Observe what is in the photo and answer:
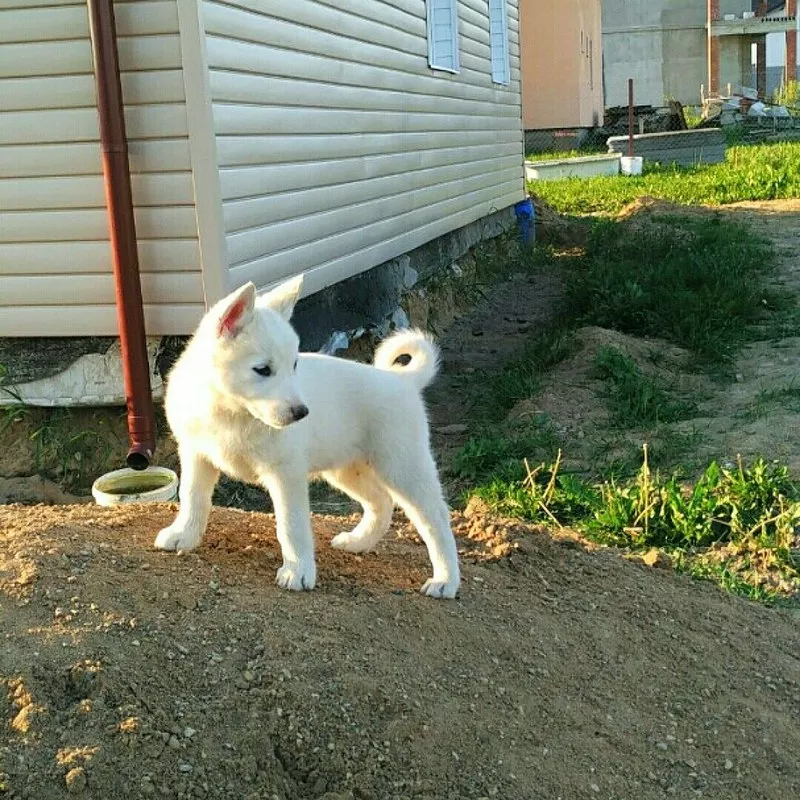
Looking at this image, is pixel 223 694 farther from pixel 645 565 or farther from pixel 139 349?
pixel 139 349

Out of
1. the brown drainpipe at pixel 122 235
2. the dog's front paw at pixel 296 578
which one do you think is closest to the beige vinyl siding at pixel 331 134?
the brown drainpipe at pixel 122 235

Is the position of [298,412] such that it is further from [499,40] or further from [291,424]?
[499,40]

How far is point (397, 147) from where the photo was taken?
9.02 meters

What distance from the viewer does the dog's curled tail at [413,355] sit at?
3963 mm

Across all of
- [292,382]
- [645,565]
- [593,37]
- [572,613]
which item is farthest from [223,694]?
[593,37]

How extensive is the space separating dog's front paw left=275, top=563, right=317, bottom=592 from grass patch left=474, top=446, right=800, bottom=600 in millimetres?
1844

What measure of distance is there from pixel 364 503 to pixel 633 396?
326cm

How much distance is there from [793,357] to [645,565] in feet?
13.6

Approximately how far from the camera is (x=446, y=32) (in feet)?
36.7

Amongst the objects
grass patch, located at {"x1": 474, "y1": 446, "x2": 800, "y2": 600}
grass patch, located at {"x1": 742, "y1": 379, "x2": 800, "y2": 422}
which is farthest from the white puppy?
grass patch, located at {"x1": 742, "y1": 379, "x2": 800, "y2": 422}

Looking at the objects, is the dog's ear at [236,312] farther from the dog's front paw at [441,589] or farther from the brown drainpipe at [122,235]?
the brown drainpipe at [122,235]

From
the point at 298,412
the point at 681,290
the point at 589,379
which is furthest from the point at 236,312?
the point at 681,290

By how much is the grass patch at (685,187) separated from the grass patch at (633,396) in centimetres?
1015

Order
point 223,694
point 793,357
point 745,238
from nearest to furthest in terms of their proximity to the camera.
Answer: point 223,694 < point 793,357 < point 745,238
